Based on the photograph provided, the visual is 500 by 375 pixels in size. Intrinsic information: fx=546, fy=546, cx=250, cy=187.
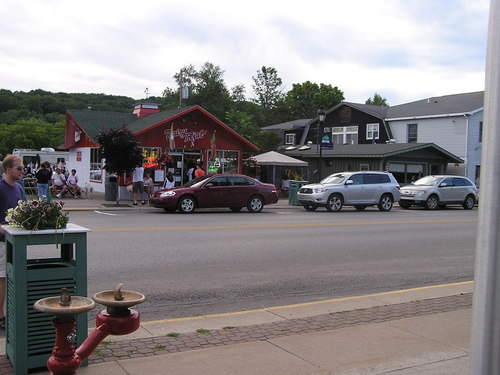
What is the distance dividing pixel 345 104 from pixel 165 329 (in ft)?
149

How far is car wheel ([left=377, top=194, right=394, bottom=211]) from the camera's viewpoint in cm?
2411

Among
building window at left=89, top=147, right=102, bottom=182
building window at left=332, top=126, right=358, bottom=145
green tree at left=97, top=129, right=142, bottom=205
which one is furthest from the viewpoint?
building window at left=332, top=126, right=358, bottom=145

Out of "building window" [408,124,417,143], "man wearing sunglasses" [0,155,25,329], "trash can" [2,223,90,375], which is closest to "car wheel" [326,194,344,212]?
"man wearing sunglasses" [0,155,25,329]

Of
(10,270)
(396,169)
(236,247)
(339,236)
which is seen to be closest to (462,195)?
(396,169)

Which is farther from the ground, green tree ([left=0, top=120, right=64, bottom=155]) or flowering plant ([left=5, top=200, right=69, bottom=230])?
green tree ([left=0, top=120, right=64, bottom=155])

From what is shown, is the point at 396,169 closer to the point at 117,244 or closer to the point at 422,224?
the point at 422,224

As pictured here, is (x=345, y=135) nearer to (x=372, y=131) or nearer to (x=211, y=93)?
(x=372, y=131)

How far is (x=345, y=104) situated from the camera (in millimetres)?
49188

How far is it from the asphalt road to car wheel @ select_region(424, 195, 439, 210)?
984cm

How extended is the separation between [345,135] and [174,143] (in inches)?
1007

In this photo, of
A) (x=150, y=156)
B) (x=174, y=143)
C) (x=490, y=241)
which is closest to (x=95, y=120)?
(x=150, y=156)

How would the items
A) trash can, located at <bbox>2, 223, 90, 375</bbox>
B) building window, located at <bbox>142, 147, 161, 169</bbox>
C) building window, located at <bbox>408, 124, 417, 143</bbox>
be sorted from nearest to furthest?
trash can, located at <bbox>2, 223, 90, 375</bbox>, building window, located at <bbox>142, 147, 161, 169</bbox>, building window, located at <bbox>408, 124, 417, 143</bbox>

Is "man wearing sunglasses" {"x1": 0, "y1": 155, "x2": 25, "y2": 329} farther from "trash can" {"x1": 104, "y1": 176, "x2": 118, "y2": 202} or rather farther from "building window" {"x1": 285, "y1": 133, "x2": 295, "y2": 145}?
"building window" {"x1": 285, "y1": 133, "x2": 295, "y2": 145}

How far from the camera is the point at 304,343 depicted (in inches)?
212
